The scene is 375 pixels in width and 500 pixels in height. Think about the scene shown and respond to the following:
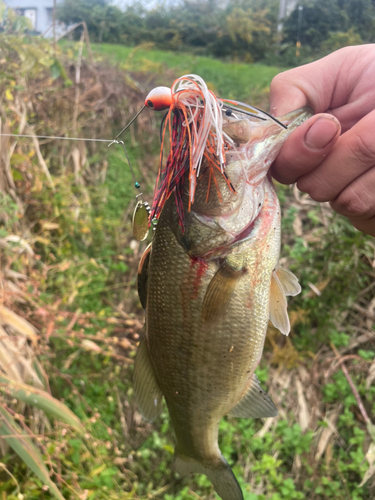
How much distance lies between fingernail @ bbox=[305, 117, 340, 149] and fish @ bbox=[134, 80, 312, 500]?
7 centimetres

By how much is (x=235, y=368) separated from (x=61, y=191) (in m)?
2.72

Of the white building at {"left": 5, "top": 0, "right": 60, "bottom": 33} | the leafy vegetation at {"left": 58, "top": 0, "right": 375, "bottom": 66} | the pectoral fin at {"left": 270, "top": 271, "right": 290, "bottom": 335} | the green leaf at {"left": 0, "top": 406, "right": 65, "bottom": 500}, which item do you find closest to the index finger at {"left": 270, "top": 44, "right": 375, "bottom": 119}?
the pectoral fin at {"left": 270, "top": 271, "right": 290, "bottom": 335}

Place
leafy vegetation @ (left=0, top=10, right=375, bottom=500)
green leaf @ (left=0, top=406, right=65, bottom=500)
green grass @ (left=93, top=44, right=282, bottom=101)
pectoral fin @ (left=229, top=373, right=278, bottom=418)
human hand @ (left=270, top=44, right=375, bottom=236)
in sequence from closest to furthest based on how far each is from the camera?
human hand @ (left=270, top=44, right=375, bottom=236)
pectoral fin @ (left=229, top=373, right=278, bottom=418)
green leaf @ (left=0, top=406, right=65, bottom=500)
leafy vegetation @ (left=0, top=10, right=375, bottom=500)
green grass @ (left=93, top=44, right=282, bottom=101)

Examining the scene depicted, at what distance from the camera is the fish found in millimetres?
941

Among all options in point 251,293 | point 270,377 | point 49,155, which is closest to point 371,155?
point 251,293

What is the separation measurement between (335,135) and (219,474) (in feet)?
4.29

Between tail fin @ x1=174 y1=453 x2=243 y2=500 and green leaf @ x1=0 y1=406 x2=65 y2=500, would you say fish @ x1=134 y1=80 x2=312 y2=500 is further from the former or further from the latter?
green leaf @ x1=0 y1=406 x2=65 y2=500

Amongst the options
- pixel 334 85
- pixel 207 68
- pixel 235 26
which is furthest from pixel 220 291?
pixel 235 26

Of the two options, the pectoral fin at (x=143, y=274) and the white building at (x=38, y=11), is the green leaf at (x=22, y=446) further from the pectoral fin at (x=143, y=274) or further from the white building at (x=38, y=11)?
the white building at (x=38, y=11)

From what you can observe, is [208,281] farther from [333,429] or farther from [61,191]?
[61,191]

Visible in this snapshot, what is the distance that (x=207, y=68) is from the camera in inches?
307

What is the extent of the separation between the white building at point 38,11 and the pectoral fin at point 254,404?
339 centimetres

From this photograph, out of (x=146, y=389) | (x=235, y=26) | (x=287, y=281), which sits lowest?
(x=146, y=389)

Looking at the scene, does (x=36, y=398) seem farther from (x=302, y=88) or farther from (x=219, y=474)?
(x=302, y=88)
